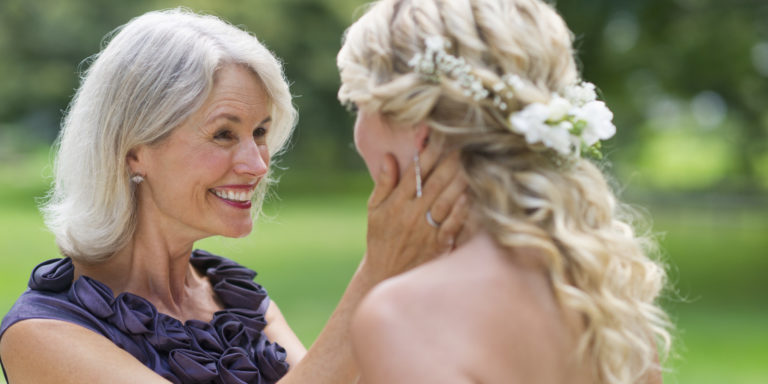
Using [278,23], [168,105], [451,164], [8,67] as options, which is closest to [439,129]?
[451,164]

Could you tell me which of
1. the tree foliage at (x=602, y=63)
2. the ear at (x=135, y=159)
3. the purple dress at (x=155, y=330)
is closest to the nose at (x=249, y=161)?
the ear at (x=135, y=159)

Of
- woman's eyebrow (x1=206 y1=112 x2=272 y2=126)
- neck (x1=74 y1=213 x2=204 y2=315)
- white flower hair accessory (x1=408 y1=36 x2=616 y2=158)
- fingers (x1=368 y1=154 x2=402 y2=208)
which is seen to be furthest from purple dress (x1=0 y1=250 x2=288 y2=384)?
white flower hair accessory (x1=408 y1=36 x2=616 y2=158)

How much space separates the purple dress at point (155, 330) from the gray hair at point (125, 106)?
0.68 ft

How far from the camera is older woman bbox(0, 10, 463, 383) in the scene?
3.23 metres

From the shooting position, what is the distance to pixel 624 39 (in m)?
20.4

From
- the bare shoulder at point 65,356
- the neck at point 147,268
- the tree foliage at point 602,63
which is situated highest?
the tree foliage at point 602,63

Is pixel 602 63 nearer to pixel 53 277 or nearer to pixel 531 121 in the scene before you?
pixel 53 277

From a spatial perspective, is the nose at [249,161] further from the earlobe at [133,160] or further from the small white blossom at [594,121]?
the small white blossom at [594,121]

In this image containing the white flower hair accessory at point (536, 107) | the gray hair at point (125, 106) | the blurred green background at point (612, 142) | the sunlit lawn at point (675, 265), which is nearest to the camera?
the white flower hair accessory at point (536, 107)

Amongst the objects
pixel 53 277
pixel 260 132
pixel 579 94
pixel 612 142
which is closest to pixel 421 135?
pixel 579 94

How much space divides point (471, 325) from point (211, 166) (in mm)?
1641

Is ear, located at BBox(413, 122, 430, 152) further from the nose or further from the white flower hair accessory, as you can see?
the nose

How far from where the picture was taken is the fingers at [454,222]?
2.58m

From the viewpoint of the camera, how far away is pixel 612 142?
37969mm
